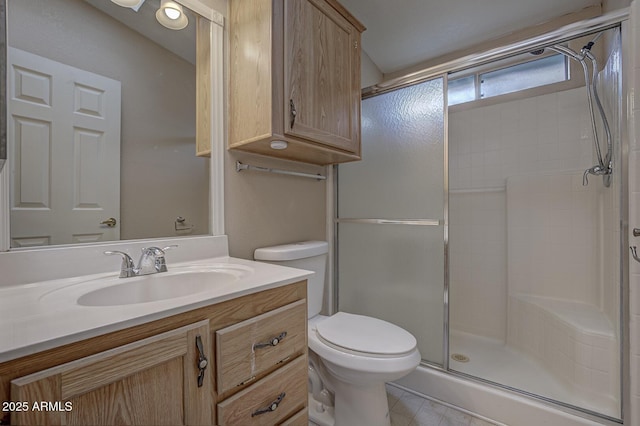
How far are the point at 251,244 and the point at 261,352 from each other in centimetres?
70

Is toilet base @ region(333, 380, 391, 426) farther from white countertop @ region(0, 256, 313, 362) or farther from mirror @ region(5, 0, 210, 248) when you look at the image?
mirror @ region(5, 0, 210, 248)

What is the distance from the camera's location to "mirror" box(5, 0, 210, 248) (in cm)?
90

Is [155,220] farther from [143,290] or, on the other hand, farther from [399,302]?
[399,302]

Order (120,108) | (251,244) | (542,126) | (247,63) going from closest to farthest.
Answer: (120,108), (247,63), (251,244), (542,126)

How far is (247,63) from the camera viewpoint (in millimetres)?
1235

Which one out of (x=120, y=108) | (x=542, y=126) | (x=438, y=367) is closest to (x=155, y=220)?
(x=120, y=108)

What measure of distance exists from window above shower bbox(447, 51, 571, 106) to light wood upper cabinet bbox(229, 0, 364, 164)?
0.91m

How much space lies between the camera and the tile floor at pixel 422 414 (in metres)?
1.38

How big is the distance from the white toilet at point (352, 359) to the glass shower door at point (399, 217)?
1.34 ft

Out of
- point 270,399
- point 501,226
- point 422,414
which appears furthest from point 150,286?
point 501,226

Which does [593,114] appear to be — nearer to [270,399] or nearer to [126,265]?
[270,399]

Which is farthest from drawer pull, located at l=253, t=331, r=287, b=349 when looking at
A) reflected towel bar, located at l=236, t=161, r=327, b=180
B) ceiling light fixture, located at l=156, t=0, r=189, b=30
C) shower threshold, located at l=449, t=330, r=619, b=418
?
ceiling light fixture, located at l=156, t=0, r=189, b=30

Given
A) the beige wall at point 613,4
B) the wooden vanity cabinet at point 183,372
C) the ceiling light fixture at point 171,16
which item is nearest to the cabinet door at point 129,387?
the wooden vanity cabinet at point 183,372

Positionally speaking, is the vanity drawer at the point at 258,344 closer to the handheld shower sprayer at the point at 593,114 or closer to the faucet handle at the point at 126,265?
the faucet handle at the point at 126,265
